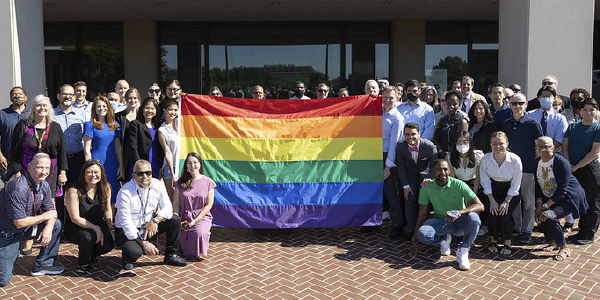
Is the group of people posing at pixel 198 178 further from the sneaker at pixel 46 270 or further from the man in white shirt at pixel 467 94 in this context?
the man in white shirt at pixel 467 94

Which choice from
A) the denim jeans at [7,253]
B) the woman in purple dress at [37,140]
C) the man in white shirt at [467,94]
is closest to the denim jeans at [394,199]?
the man in white shirt at [467,94]

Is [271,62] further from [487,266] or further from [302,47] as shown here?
[487,266]

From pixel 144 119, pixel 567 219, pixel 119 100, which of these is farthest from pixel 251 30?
pixel 567 219

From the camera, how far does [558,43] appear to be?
9.29m

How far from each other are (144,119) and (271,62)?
10.6 m

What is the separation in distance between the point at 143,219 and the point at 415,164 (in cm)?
352

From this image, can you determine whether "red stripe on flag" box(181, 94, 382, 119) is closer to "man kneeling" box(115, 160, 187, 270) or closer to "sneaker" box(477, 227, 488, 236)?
"man kneeling" box(115, 160, 187, 270)

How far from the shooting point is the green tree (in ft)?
54.7

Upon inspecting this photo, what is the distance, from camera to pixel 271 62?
54.2 ft

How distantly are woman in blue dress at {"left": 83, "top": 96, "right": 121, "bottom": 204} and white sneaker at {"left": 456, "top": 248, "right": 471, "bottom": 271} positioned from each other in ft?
14.6

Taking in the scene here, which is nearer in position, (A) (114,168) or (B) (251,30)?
(A) (114,168)

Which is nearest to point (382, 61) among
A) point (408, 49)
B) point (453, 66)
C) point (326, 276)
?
point (408, 49)

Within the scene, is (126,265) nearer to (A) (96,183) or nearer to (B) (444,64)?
(A) (96,183)

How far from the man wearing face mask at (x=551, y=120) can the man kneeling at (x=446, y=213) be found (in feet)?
6.74
